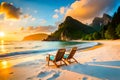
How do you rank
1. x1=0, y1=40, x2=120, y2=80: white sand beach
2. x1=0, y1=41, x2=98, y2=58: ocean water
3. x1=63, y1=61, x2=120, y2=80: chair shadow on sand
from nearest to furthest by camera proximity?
1. x1=63, y1=61, x2=120, y2=80: chair shadow on sand
2. x1=0, y1=40, x2=120, y2=80: white sand beach
3. x1=0, y1=41, x2=98, y2=58: ocean water

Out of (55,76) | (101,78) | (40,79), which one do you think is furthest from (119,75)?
(40,79)

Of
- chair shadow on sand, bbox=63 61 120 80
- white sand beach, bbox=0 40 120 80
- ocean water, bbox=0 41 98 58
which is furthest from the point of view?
ocean water, bbox=0 41 98 58

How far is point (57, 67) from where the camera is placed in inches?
326

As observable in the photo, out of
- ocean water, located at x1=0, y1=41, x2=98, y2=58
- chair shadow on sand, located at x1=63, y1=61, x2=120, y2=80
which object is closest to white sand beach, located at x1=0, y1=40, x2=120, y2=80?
chair shadow on sand, located at x1=63, y1=61, x2=120, y2=80

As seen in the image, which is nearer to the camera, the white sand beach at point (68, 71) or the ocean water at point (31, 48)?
the white sand beach at point (68, 71)

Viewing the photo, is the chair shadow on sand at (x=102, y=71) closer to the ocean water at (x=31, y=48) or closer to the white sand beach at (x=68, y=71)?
the white sand beach at (x=68, y=71)

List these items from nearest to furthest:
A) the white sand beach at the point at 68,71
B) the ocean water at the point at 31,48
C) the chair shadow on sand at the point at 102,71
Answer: the chair shadow on sand at the point at 102,71 → the white sand beach at the point at 68,71 → the ocean water at the point at 31,48

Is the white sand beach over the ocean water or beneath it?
over

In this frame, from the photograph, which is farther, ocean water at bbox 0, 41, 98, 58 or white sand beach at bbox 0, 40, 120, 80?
ocean water at bbox 0, 41, 98, 58

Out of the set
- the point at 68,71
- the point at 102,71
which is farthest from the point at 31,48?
the point at 102,71

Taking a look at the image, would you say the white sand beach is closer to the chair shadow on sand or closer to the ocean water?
the chair shadow on sand

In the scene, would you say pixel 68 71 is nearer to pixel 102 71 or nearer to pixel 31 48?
pixel 102 71

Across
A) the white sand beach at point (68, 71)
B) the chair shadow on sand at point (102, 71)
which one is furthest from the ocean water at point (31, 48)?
the chair shadow on sand at point (102, 71)

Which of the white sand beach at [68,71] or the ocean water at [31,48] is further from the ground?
the white sand beach at [68,71]
